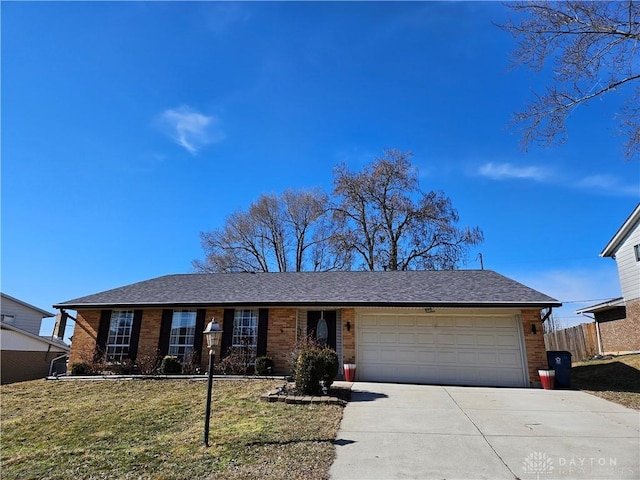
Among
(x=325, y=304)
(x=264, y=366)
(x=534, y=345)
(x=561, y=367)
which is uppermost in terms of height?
(x=325, y=304)

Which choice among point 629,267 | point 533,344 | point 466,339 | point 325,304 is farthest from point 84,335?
point 629,267

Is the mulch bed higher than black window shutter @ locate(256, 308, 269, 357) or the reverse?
the reverse

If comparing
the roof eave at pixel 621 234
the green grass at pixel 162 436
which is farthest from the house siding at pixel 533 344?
the roof eave at pixel 621 234

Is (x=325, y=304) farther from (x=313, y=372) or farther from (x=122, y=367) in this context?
(x=122, y=367)

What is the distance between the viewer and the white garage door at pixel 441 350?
11562 mm

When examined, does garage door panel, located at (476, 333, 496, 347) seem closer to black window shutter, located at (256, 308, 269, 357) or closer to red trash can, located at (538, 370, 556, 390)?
red trash can, located at (538, 370, 556, 390)

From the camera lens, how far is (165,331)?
1334 centimetres

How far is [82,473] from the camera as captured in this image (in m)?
4.69

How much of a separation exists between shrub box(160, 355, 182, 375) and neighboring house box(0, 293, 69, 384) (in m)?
8.57

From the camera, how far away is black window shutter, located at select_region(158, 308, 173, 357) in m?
13.1

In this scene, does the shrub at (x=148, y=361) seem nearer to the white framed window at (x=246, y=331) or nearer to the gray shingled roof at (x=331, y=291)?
the gray shingled roof at (x=331, y=291)

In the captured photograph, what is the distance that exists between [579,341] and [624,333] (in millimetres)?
3623

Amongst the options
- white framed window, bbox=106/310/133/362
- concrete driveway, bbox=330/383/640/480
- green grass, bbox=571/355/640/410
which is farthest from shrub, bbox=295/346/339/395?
white framed window, bbox=106/310/133/362

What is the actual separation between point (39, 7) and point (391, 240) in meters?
20.1
